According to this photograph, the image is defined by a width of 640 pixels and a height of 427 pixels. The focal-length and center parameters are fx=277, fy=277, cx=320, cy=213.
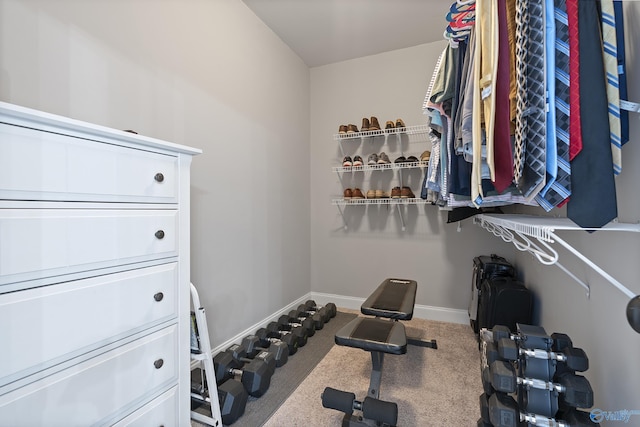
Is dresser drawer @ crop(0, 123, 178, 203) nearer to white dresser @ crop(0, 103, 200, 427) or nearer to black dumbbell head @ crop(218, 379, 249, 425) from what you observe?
white dresser @ crop(0, 103, 200, 427)

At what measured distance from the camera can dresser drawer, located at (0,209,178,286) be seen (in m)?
0.73

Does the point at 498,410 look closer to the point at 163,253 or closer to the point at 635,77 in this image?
the point at 635,77

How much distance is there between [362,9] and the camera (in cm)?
234

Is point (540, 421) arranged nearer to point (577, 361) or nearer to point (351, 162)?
point (577, 361)

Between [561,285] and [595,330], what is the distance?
1.42 feet

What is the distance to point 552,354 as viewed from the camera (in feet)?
3.14

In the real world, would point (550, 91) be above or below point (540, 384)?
above

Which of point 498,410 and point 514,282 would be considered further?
point 514,282

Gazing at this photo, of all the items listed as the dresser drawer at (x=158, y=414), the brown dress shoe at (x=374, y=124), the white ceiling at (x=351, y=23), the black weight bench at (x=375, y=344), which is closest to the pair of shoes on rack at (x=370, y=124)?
the brown dress shoe at (x=374, y=124)

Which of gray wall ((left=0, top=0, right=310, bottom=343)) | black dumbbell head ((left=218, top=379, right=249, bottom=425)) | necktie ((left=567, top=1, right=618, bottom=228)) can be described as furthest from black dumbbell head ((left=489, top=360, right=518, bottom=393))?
gray wall ((left=0, top=0, right=310, bottom=343))

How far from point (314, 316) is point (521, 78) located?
2299 millimetres

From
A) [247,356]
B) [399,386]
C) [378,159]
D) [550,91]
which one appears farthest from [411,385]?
[378,159]

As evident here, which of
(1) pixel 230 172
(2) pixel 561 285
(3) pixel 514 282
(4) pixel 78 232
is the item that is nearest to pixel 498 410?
(2) pixel 561 285

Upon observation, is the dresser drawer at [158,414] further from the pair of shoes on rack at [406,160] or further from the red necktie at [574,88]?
the pair of shoes on rack at [406,160]
